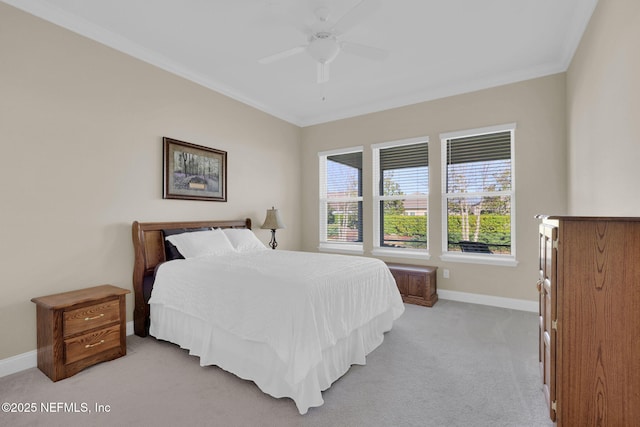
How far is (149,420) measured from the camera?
1.79 meters

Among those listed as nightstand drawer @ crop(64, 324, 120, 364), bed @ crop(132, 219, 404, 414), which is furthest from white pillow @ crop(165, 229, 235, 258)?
nightstand drawer @ crop(64, 324, 120, 364)

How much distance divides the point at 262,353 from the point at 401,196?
335 centimetres

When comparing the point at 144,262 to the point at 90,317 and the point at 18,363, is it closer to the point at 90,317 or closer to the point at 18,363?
the point at 90,317

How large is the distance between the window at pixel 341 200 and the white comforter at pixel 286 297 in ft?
7.00

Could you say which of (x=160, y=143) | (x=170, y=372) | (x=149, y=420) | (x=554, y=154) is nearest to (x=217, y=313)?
(x=170, y=372)

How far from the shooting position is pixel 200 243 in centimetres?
330

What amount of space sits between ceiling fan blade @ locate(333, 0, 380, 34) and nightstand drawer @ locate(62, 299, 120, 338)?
2.90 metres

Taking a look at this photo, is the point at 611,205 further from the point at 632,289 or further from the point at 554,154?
the point at 554,154

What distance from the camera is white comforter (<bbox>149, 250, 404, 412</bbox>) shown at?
192 centimetres

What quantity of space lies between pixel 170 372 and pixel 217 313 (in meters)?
0.58

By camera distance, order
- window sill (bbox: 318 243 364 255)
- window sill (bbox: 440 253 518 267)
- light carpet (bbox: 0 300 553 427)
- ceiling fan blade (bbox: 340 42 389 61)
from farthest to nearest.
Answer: window sill (bbox: 318 243 364 255) < window sill (bbox: 440 253 518 267) < ceiling fan blade (bbox: 340 42 389 61) < light carpet (bbox: 0 300 553 427)

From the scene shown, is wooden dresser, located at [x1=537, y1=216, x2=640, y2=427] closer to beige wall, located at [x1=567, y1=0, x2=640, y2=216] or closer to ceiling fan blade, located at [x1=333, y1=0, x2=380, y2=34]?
beige wall, located at [x1=567, y1=0, x2=640, y2=216]

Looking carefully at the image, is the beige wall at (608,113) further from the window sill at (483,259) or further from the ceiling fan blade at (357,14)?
the ceiling fan blade at (357,14)

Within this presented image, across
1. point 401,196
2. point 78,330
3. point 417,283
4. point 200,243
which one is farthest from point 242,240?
point 401,196
